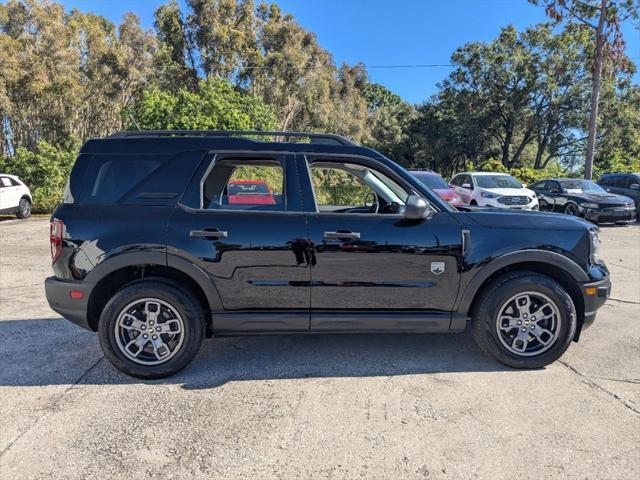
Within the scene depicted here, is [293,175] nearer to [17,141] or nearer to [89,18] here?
[17,141]

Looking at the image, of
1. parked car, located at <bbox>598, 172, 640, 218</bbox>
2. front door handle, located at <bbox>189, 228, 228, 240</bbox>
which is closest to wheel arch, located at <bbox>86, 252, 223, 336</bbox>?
front door handle, located at <bbox>189, 228, 228, 240</bbox>

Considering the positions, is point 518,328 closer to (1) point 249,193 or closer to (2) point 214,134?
(1) point 249,193

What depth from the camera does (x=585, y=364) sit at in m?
3.94

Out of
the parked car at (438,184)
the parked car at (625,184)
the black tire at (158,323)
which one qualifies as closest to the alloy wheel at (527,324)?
the black tire at (158,323)

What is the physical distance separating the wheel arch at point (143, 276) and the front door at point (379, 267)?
84cm

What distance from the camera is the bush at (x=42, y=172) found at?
17.8 m

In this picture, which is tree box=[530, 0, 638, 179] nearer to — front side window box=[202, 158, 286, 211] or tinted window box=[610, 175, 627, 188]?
tinted window box=[610, 175, 627, 188]

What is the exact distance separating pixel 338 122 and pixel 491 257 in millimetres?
36276

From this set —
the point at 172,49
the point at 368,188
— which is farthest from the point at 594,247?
the point at 172,49

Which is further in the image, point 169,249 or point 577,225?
point 577,225

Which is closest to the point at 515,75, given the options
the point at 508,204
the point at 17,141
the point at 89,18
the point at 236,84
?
the point at 236,84

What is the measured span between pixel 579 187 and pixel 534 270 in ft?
44.9

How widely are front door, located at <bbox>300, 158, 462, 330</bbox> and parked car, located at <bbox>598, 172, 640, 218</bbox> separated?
52.7 feet

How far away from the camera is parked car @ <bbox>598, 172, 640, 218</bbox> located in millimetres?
16297
